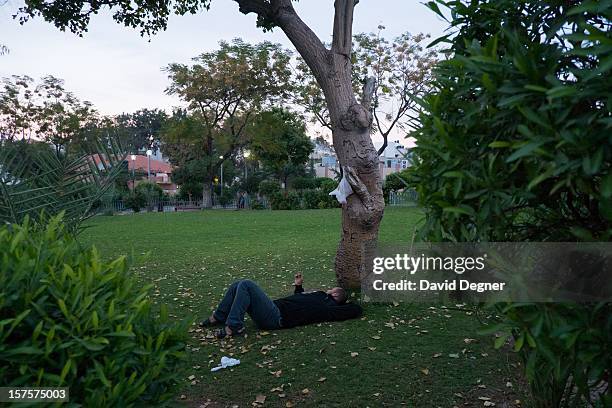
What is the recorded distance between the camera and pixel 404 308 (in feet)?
19.4

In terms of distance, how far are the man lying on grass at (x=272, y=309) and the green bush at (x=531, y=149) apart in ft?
11.1

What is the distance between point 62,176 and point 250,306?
2.45 metres

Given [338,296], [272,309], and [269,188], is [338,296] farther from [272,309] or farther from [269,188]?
[269,188]

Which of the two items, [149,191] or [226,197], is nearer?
[149,191]

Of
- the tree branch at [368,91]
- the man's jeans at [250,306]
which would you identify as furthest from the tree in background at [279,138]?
the man's jeans at [250,306]

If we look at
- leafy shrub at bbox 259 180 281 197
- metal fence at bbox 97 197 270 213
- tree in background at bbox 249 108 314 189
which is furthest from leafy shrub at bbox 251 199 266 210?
tree in background at bbox 249 108 314 189

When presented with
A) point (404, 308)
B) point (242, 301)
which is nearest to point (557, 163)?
point (242, 301)

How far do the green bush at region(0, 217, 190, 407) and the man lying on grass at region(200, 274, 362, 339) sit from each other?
10.7 feet

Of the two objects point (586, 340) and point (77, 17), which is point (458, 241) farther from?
point (77, 17)

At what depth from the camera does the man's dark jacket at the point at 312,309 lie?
17.2 feet

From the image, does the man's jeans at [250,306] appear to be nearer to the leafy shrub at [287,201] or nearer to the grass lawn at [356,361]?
the grass lawn at [356,361]

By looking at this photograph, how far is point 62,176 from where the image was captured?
329 centimetres

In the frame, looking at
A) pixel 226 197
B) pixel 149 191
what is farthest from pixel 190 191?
pixel 149 191

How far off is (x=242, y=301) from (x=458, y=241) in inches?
136
